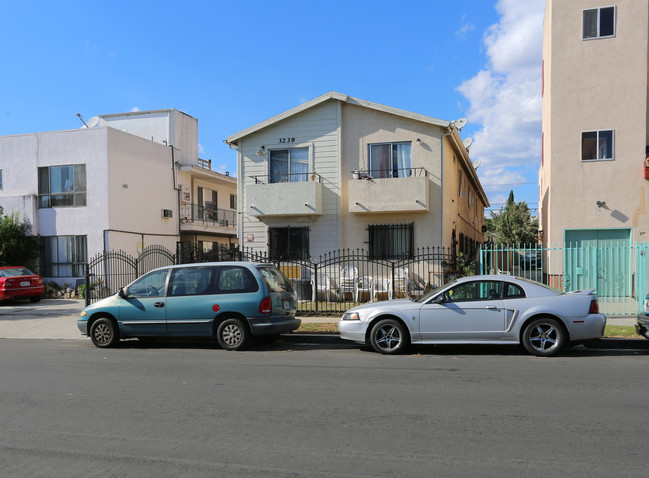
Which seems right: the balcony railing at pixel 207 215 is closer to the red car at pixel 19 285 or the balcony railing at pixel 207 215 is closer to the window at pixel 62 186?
the window at pixel 62 186

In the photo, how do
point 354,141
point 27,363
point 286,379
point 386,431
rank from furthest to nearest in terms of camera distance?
point 354,141
point 27,363
point 286,379
point 386,431

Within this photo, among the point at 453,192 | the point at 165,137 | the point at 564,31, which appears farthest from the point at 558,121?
the point at 165,137

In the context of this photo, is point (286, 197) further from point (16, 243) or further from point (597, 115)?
point (16, 243)

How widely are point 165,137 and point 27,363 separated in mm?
21686

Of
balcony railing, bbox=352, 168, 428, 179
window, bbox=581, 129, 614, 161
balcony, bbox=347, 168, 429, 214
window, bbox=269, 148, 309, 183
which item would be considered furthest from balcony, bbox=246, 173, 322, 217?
window, bbox=581, 129, 614, 161

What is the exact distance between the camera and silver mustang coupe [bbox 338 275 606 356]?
9188 millimetres

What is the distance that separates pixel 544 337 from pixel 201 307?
241 inches

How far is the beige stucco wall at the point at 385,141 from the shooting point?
18.6m

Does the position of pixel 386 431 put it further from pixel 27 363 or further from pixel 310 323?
pixel 310 323

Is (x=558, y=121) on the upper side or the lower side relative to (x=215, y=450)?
upper

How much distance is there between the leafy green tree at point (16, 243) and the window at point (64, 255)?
17.5 inches

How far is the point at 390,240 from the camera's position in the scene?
19.0 meters

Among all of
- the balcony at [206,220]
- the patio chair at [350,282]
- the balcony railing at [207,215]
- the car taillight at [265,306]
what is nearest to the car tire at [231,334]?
the car taillight at [265,306]

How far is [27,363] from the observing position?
945 cm
